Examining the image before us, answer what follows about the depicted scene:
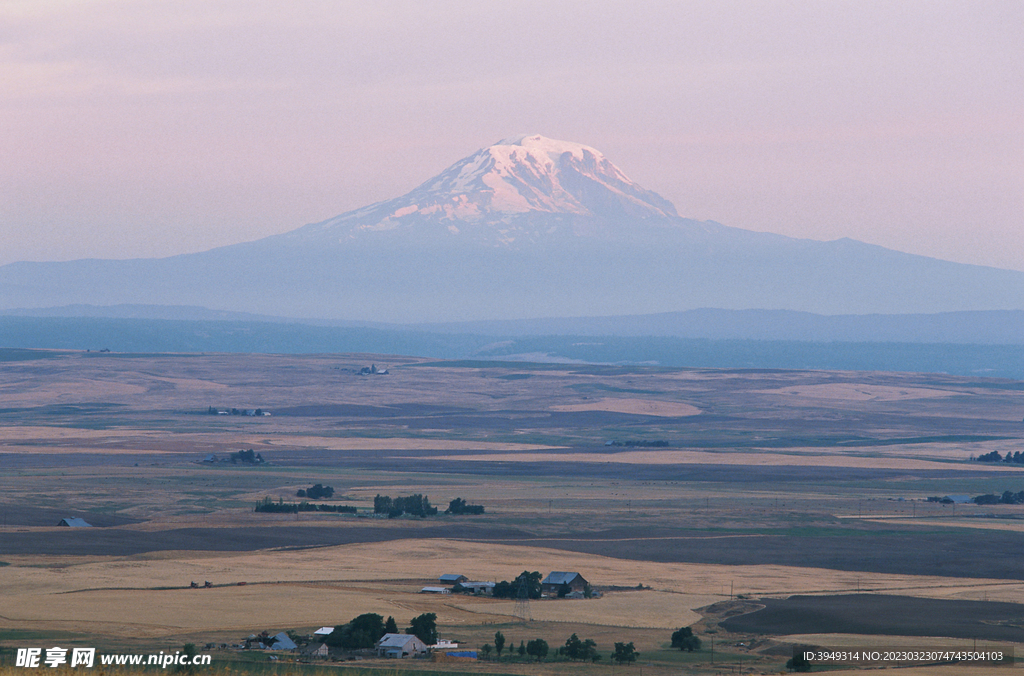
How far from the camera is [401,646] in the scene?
4841cm

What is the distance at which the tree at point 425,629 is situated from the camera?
1959 inches

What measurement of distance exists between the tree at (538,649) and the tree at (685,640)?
16.4ft

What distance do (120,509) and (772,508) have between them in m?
41.1

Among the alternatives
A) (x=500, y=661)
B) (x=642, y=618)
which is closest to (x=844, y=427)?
(x=642, y=618)

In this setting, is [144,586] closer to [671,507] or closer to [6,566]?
[6,566]

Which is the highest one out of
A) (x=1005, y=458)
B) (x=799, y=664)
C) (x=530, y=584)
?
(x=1005, y=458)

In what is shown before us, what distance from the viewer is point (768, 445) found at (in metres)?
154

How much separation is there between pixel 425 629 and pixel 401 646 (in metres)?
1.78

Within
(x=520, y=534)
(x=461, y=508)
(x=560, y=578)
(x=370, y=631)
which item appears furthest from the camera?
(x=461, y=508)

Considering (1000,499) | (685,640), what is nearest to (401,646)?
(685,640)

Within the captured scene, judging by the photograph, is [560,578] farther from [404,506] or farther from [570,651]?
[404,506]

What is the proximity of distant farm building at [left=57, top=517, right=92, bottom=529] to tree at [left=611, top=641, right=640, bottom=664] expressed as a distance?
43492mm

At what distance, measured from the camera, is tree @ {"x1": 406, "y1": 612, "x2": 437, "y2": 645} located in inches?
1959

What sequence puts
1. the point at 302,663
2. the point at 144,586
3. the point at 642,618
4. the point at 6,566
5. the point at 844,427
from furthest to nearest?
the point at 844,427 → the point at 6,566 → the point at 144,586 → the point at 642,618 → the point at 302,663
